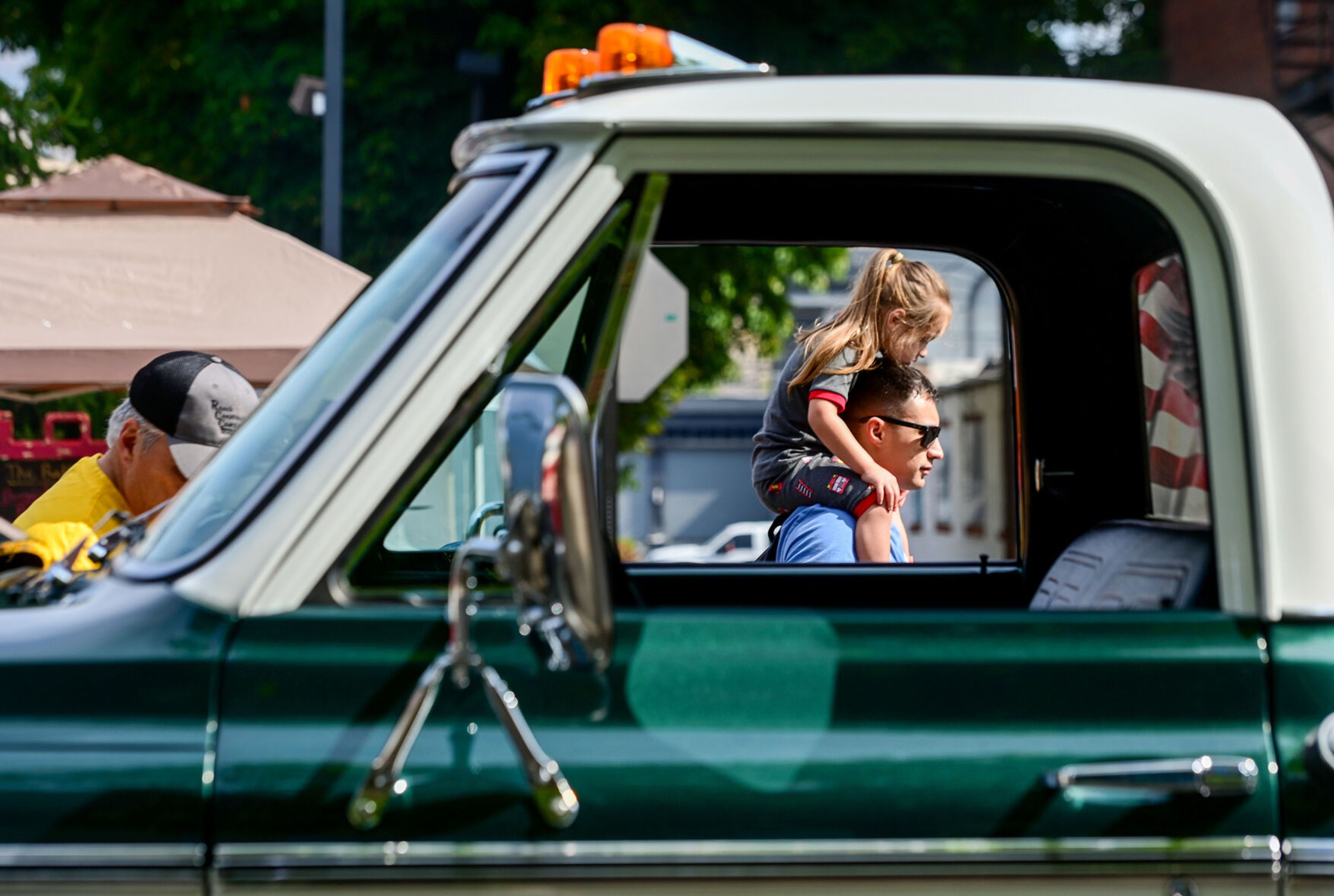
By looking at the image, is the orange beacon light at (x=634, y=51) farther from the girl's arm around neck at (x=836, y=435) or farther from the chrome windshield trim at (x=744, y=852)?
the girl's arm around neck at (x=836, y=435)

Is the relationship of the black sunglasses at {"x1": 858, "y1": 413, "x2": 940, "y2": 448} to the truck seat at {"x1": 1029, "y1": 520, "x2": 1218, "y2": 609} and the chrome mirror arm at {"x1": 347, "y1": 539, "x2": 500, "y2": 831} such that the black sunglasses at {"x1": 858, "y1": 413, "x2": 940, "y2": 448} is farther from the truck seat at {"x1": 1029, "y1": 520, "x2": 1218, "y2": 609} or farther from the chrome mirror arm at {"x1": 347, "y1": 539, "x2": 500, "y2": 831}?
the chrome mirror arm at {"x1": 347, "y1": 539, "x2": 500, "y2": 831}

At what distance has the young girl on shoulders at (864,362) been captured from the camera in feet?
9.87

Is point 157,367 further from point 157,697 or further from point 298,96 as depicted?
point 298,96

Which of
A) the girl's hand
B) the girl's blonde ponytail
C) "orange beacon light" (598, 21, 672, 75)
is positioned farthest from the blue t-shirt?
"orange beacon light" (598, 21, 672, 75)

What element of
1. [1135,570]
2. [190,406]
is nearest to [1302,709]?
[1135,570]

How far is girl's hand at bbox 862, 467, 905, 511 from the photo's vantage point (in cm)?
307

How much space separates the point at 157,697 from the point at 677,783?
0.57 metres

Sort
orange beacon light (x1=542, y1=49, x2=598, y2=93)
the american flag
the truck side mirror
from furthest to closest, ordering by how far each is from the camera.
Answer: orange beacon light (x1=542, y1=49, x2=598, y2=93) → the american flag → the truck side mirror

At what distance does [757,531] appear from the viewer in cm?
1938

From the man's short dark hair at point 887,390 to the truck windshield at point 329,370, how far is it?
151 cm

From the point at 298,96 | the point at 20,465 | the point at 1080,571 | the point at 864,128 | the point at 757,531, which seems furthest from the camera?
the point at 757,531

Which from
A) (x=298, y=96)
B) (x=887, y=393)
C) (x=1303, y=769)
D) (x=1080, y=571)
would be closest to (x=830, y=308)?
(x=887, y=393)

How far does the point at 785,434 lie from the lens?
133 inches

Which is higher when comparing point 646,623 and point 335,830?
point 646,623
